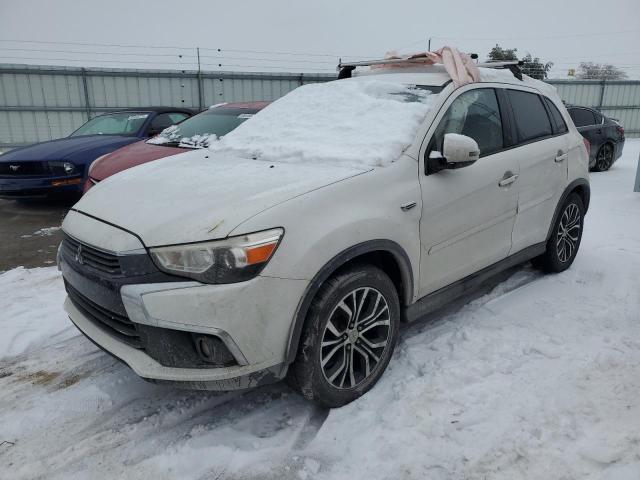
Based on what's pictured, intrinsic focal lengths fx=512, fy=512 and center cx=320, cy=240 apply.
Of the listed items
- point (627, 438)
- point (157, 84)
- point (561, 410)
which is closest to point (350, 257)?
point (561, 410)

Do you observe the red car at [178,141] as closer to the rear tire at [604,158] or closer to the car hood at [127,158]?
the car hood at [127,158]

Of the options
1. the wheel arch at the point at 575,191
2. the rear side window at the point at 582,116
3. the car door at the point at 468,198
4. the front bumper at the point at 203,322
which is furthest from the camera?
the rear side window at the point at 582,116

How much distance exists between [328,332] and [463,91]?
183 centimetres

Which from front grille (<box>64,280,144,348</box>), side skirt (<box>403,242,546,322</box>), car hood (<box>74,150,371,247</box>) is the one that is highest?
car hood (<box>74,150,371,247</box>)

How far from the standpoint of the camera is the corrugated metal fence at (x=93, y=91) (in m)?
14.4

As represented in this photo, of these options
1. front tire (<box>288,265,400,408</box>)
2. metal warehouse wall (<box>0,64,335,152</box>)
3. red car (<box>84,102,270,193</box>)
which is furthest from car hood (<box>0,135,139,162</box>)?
metal warehouse wall (<box>0,64,335,152</box>)

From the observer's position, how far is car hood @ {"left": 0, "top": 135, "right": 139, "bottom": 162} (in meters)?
6.79

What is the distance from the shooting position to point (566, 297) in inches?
156

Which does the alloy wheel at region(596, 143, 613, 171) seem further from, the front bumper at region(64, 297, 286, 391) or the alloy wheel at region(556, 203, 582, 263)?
the front bumper at region(64, 297, 286, 391)

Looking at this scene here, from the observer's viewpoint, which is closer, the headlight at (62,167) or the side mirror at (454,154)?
the side mirror at (454,154)

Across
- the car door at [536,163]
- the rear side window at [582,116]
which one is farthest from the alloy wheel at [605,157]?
the car door at [536,163]

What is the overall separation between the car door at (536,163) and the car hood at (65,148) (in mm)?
5422

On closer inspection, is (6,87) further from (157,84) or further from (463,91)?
(463,91)

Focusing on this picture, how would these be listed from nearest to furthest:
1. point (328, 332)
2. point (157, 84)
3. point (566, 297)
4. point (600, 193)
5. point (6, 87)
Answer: point (328, 332) < point (566, 297) < point (600, 193) < point (6, 87) < point (157, 84)
